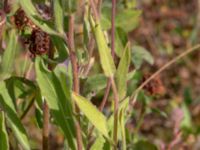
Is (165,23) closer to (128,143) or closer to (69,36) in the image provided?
(128,143)

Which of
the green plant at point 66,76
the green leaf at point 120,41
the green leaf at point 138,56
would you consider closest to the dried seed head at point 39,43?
the green plant at point 66,76

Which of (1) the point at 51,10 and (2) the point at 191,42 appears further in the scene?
(2) the point at 191,42

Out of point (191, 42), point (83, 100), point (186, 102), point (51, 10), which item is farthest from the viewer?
point (191, 42)

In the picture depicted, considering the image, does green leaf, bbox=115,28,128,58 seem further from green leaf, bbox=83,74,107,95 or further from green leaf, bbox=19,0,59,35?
green leaf, bbox=19,0,59,35

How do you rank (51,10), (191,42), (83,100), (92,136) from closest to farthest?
(83,100), (51,10), (92,136), (191,42)

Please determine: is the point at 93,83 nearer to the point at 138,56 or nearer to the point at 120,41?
the point at 120,41

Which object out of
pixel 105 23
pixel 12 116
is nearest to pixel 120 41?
pixel 105 23

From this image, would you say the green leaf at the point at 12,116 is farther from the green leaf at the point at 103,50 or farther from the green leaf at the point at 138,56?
the green leaf at the point at 138,56

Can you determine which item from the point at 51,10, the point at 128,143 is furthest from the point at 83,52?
the point at 128,143
